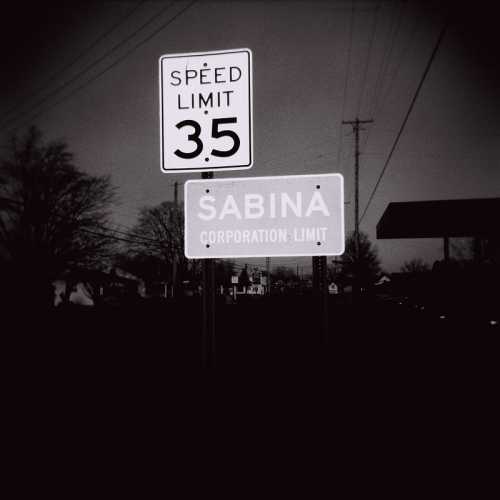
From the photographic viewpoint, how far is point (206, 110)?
308 centimetres

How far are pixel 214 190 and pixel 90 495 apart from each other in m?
2.12

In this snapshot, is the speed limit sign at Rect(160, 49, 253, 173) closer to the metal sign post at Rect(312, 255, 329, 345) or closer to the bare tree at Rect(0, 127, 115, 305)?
the metal sign post at Rect(312, 255, 329, 345)

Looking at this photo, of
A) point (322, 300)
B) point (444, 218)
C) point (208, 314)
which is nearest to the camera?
point (322, 300)

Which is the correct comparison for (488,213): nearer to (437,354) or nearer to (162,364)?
(437,354)

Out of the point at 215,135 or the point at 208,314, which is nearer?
the point at 215,135

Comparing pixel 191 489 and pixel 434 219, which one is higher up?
pixel 434 219

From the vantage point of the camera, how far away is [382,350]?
11.1 metres

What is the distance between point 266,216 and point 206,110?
814 mm

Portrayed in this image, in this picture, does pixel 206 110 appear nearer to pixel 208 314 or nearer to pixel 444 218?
pixel 208 314

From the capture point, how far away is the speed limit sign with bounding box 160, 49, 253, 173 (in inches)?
120

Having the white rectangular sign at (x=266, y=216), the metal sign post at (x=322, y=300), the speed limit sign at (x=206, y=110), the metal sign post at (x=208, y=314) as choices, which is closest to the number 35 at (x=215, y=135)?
the speed limit sign at (x=206, y=110)

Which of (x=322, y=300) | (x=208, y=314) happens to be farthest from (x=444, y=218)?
(x=208, y=314)

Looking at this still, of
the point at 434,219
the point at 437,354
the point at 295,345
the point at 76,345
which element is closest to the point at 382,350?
the point at 437,354

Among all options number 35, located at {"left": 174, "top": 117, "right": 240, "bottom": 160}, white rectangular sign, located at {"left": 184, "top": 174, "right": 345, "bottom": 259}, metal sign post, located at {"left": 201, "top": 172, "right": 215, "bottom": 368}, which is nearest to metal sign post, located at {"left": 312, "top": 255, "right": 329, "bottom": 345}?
white rectangular sign, located at {"left": 184, "top": 174, "right": 345, "bottom": 259}
